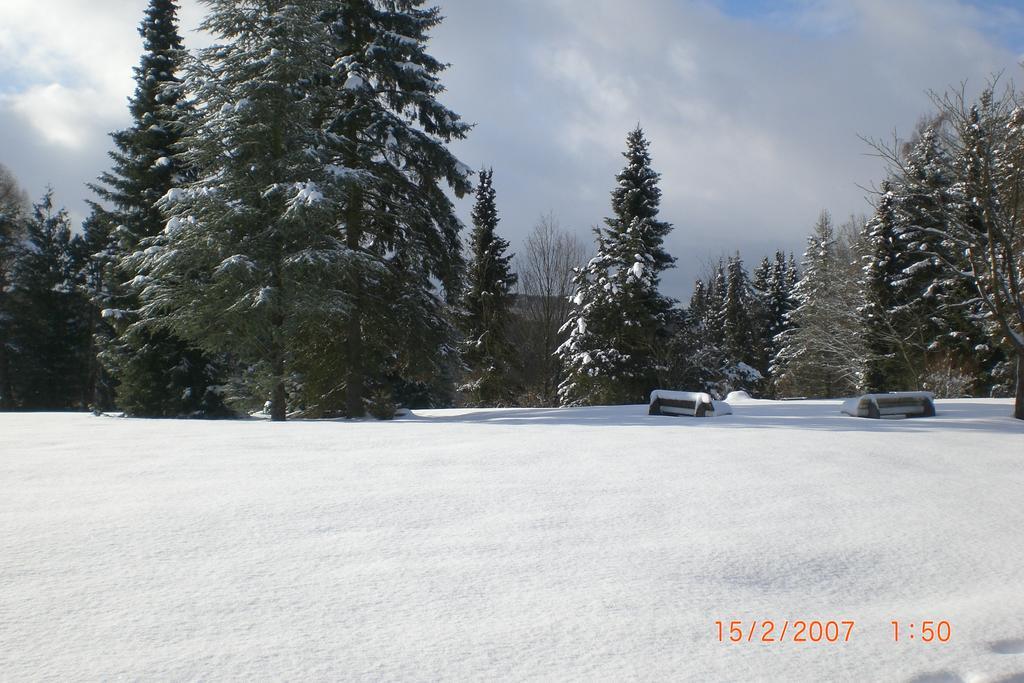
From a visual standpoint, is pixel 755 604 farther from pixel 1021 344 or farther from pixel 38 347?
pixel 38 347

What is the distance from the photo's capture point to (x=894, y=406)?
11.7 m

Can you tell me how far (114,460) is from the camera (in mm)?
6062

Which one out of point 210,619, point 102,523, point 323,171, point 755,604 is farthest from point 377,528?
point 323,171

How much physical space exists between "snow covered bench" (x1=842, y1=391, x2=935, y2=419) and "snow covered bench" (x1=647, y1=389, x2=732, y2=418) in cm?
224

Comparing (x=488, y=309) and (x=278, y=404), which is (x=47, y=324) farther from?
(x=278, y=404)

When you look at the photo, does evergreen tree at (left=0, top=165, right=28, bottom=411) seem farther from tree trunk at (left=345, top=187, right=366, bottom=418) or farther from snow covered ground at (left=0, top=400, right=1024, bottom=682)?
snow covered ground at (left=0, top=400, right=1024, bottom=682)

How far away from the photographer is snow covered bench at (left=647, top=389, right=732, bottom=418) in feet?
39.5

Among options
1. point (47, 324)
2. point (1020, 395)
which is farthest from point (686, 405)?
point (47, 324)

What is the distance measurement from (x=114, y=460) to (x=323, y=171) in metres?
9.69

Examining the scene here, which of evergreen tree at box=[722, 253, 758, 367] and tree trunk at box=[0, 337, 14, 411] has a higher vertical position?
evergreen tree at box=[722, 253, 758, 367]

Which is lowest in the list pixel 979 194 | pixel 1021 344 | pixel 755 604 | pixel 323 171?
pixel 755 604
